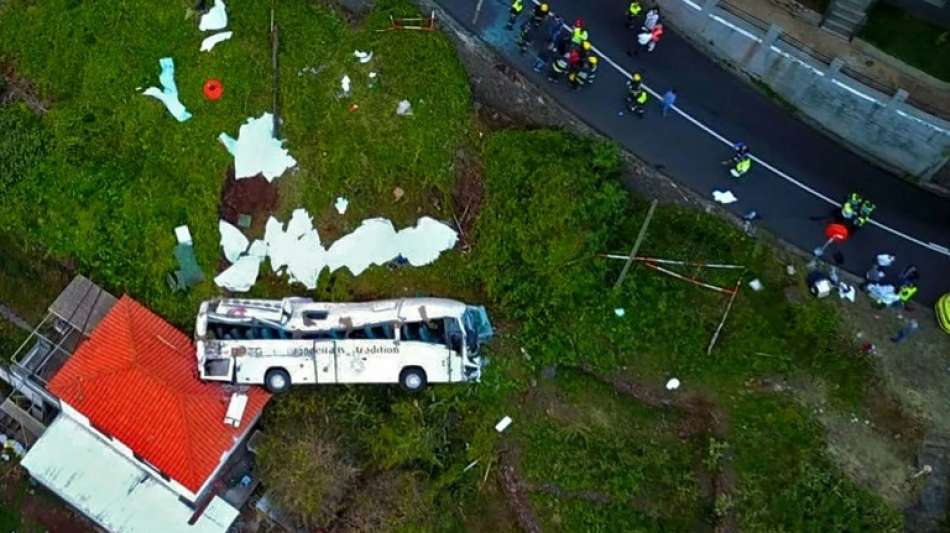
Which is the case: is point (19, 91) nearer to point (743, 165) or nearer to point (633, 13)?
point (633, 13)

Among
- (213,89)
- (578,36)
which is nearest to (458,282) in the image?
(578,36)

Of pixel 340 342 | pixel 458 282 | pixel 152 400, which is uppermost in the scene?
pixel 458 282

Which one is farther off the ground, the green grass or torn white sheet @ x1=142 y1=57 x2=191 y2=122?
the green grass

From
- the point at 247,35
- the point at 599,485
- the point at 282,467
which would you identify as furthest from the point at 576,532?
the point at 247,35

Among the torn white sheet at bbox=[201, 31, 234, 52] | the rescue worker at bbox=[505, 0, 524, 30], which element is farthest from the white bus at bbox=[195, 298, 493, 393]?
the rescue worker at bbox=[505, 0, 524, 30]

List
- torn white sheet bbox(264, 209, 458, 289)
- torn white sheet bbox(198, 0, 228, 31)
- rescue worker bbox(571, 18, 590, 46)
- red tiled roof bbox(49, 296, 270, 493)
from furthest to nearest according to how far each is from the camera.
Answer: torn white sheet bbox(198, 0, 228, 31), rescue worker bbox(571, 18, 590, 46), torn white sheet bbox(264, 209, 458, 289), red tiled roof bbox(49, 296, 270, 493)

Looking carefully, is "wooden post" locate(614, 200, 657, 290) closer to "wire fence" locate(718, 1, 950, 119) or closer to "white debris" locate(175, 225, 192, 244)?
"wire fence" locate(718, 1, 950, 119)

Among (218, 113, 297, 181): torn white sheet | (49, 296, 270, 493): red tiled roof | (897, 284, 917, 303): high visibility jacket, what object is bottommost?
(49, 296, 270, 493): red tiled roof
